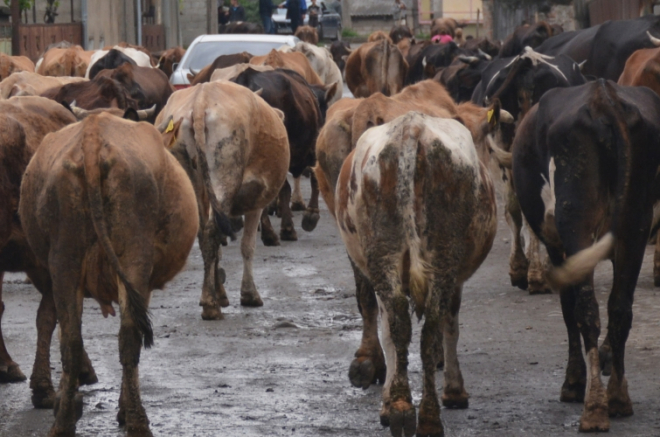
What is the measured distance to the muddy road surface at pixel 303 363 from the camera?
6461mm

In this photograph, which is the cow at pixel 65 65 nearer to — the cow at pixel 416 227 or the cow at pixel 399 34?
the cow at pixel 416 227

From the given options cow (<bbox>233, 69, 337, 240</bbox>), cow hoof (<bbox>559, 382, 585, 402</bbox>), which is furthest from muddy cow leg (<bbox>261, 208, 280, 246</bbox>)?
cow hoof (<bbox>559, 382, 585, 402</bbox>)

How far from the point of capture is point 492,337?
8.62m

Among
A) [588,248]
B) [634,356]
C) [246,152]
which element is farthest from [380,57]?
[588,248]

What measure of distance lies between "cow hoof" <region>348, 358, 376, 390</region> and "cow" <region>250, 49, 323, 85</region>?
9.60 meters

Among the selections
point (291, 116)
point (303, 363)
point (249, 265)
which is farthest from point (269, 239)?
point (303, 363)

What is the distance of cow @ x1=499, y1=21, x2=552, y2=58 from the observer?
57.2ft

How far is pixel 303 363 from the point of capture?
26.1ft

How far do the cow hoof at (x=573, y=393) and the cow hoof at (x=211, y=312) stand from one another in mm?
3498

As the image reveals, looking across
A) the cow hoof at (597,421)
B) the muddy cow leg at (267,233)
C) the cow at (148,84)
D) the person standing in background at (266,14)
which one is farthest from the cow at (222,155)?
the person standing in background at (266,14)

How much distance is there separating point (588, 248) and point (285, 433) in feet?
6.11

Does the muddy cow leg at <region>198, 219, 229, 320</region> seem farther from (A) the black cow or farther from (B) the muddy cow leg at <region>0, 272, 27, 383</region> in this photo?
(A) the black cow

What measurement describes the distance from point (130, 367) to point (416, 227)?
5.18ft

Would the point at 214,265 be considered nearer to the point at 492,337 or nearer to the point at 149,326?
the point at 492,337
